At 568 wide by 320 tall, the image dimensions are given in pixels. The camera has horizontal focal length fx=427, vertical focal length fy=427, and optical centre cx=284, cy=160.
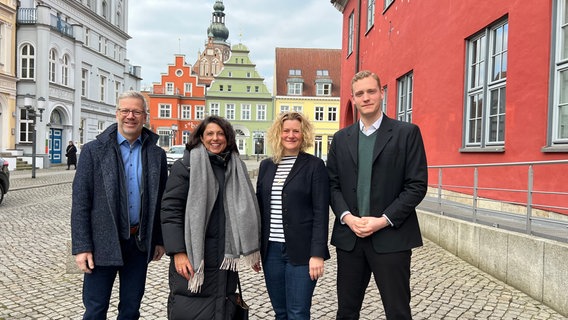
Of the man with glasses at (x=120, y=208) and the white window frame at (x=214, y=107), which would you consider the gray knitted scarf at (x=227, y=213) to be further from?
the white window frame at (x=214, y=107)

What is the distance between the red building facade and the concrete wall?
1009 millimetres

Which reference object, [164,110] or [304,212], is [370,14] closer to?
[304,212]

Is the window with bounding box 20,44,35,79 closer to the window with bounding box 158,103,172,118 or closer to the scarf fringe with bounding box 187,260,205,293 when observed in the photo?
the scarf fringe with bounding box 187,260,205,293

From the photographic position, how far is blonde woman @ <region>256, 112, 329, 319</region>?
2865mm

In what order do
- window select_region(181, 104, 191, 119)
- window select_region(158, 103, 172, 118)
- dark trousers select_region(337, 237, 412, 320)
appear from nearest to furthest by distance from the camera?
dark trousers select_region(337, 237, 412, 320) < window select_region(158, 103, 172, 118) < window select_region(181, 104, 191, 119)

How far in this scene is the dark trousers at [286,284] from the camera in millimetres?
2879

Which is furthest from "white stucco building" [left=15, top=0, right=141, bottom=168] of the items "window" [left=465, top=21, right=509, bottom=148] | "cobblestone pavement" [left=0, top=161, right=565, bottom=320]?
"window" [left=465, top=21, right=509, bottom=148]

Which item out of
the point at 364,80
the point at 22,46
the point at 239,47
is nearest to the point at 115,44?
the point at 22,46

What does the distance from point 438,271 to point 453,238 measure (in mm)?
1012

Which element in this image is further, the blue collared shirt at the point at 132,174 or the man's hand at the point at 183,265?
the blue collared shirt at the point at 132,174

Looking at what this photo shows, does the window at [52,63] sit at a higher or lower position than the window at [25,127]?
higher

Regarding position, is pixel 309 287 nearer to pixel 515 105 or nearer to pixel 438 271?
pixel 438 271

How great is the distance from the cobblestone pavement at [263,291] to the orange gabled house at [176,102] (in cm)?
4957

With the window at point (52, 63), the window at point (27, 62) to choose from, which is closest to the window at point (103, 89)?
the window at point (52, 63)
